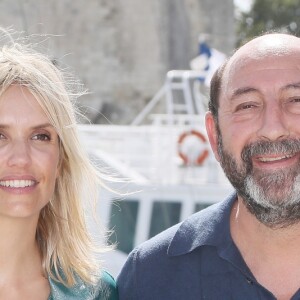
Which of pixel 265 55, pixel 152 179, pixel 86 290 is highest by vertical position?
pixel 265 55

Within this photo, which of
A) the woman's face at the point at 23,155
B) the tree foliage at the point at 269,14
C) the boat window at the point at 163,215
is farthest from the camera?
the tree foliage at the point at 269,14

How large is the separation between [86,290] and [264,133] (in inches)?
28.5

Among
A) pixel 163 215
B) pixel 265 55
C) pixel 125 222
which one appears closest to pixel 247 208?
pixel 265 55

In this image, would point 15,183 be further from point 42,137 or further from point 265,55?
point 265,55

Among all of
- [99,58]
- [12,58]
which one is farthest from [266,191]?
[99,58]

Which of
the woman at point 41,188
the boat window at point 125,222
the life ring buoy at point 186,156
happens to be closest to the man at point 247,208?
the woman at point 41,188

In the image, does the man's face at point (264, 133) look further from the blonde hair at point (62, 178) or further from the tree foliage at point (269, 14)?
the tree foliage at point (269, 14)

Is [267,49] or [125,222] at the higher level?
[267,49]

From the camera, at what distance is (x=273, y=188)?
2.38m

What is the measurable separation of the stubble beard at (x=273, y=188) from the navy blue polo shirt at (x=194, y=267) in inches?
6.4

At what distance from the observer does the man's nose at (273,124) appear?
2.39 m

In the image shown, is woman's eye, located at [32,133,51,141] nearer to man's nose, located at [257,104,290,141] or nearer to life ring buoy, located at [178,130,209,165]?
man's nose, located at [257,104,290,141]

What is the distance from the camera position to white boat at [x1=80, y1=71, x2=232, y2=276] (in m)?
6.89

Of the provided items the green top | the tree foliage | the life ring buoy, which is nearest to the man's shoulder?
the green top
